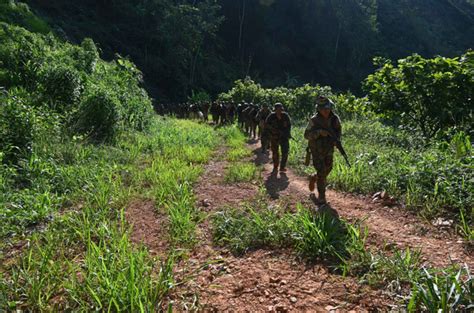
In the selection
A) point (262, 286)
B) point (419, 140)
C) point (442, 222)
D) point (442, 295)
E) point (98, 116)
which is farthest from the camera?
point (98, 116)

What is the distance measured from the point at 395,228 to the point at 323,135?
5.43ft

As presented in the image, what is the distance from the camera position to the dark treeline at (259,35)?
35.5 m

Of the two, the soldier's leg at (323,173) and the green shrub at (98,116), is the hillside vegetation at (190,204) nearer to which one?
the green shrub at (98,116)

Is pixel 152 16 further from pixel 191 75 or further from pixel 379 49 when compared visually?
pixel 379 49

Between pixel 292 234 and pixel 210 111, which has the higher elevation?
pixel 210 111

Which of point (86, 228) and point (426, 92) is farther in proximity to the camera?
point (426, 92)

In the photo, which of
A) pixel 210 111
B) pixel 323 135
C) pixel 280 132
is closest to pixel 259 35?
pixel 210 111

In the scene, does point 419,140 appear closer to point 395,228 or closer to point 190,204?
point 395,228

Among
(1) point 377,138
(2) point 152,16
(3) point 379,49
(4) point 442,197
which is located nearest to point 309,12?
(3) point 379,49

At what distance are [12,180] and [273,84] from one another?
42.6m

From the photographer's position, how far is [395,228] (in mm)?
4234

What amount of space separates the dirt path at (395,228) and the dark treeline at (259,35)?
28.3 meters

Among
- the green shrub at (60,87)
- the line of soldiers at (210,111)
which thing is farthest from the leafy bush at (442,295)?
the line of soldiers at (210,111)

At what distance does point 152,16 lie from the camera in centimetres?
4034
